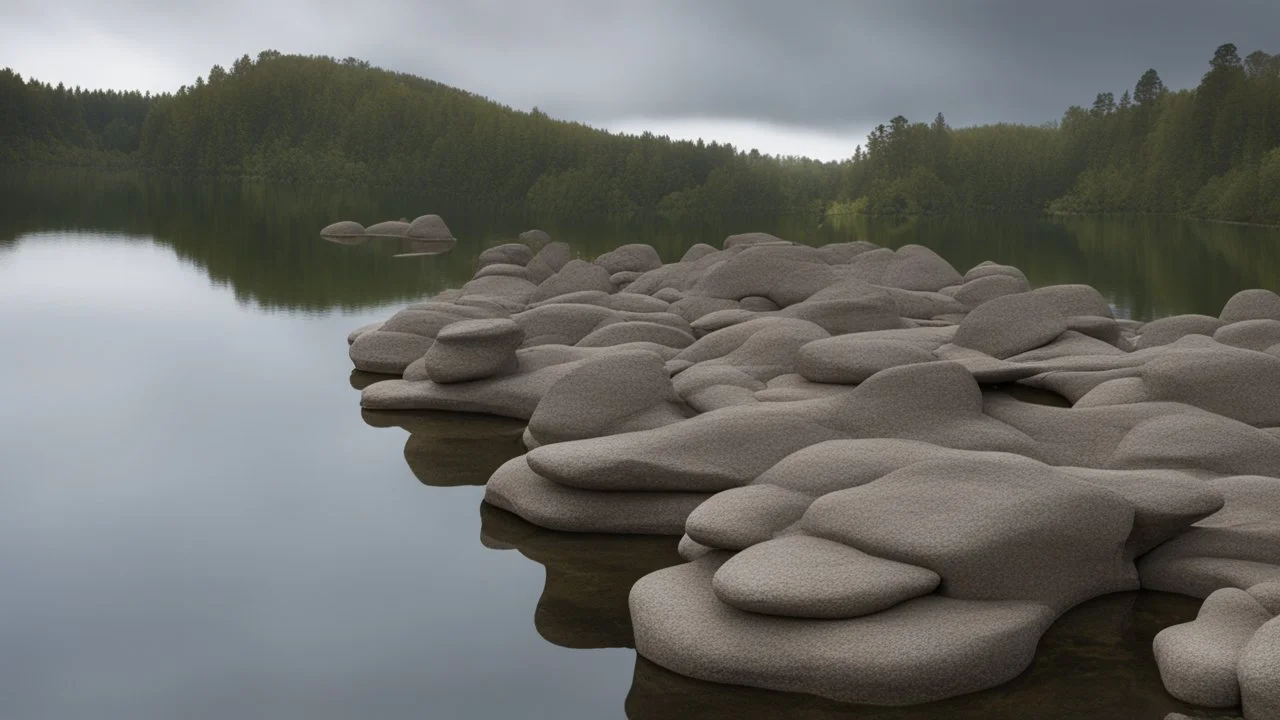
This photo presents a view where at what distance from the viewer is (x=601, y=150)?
88562 millimetres

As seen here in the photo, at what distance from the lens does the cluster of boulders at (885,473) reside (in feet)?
16.7

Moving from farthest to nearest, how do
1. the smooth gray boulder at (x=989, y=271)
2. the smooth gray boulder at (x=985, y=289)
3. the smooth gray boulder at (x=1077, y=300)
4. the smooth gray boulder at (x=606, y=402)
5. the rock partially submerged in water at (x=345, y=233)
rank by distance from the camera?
1. the rock partially submerged in water at (x=345, y=233)
2. the smooth gray boulder at (x=989, y=271)
3. the smooth gray boulder at (x=985, y=289)
4. the smooth gray boulder at (x=1077, y=300)
5. the smooth gray boulder at (x=606, y=402)

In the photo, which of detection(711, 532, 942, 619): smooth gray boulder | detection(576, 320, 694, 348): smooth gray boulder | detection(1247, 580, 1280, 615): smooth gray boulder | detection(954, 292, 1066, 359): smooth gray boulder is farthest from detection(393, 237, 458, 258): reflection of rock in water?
detection(1247, 580, 1280, 615): smooth gray boulder

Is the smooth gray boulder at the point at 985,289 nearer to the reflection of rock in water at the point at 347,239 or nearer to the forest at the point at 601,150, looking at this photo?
the reflection of rock in water at the point at 347,239

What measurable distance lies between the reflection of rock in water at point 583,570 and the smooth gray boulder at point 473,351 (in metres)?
2.74

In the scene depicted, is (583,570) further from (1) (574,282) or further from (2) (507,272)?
(2) (507,272)

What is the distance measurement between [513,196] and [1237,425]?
80.2 meters

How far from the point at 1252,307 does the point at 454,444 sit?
9629 mm

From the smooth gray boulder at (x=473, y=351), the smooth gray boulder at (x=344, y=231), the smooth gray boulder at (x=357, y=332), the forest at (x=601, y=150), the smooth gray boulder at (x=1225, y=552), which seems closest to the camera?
the smooth gray boulder at (x=1225, y=552)

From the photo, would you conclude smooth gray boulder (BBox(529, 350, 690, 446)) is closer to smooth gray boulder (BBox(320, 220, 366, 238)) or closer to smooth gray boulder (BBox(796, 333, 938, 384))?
smooth gray boulder (BBox(796, 333, 938, 384))

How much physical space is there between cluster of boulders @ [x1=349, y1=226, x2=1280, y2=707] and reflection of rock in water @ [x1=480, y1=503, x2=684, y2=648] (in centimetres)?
14

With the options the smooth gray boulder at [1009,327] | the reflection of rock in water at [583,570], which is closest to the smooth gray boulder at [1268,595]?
the reflection of rock in water at [583,570]

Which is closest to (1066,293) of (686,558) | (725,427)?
(725,427)

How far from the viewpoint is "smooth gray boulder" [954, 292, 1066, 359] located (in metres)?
11.6
